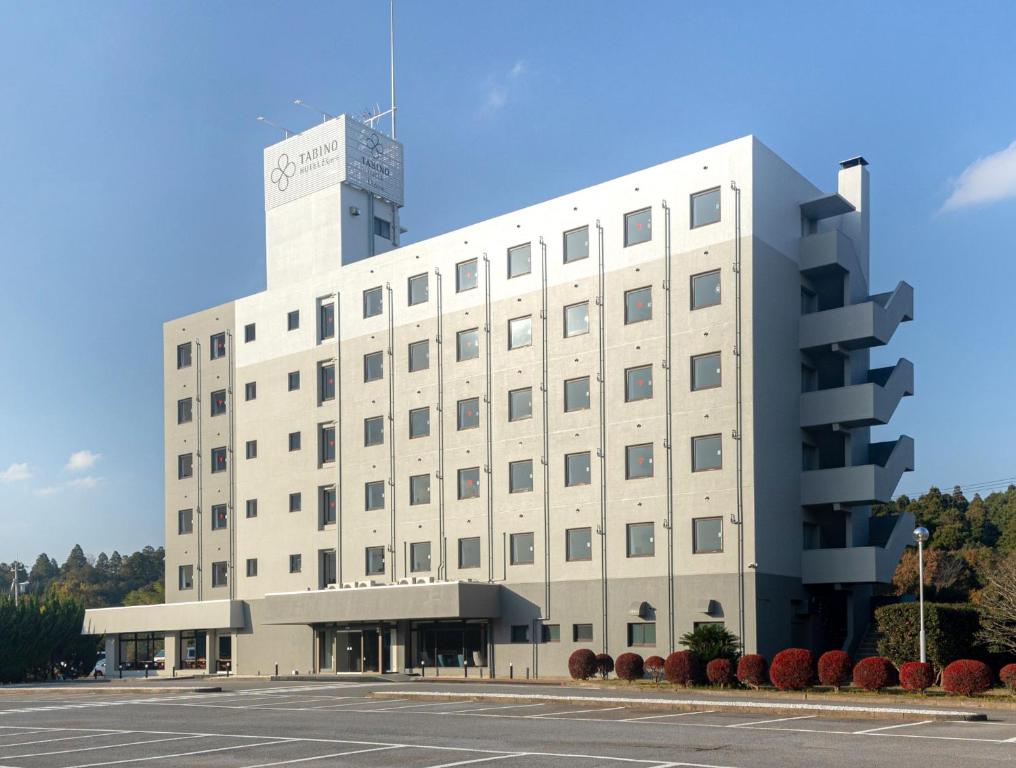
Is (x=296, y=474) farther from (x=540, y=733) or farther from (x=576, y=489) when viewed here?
(x=540, y=733)

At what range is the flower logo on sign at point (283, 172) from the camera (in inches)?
2756

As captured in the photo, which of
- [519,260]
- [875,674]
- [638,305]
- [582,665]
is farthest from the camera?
[519,260]

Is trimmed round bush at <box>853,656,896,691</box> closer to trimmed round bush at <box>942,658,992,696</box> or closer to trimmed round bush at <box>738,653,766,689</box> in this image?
trimmed round bush at <box>942,658,992,696</box>

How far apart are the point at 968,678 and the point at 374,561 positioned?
34.1 metres

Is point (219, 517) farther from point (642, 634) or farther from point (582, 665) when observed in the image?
point (642, 634)

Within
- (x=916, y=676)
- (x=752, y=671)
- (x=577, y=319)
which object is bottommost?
(x=752, y=671)

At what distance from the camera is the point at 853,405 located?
163ft

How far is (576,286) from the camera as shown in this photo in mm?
53906

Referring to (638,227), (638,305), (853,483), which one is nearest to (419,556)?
(638,305)

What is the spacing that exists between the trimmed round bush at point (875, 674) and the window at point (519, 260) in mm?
26725

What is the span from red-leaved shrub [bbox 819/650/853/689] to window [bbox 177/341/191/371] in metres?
48.3

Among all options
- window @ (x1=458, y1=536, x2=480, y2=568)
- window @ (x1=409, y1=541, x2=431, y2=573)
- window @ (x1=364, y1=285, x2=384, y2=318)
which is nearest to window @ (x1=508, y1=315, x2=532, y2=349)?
window @ (x1=364, y1=285, x2=384, y2=318)

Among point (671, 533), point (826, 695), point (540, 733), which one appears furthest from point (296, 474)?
point (540, 733)

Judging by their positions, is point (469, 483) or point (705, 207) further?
point (469, 483)
